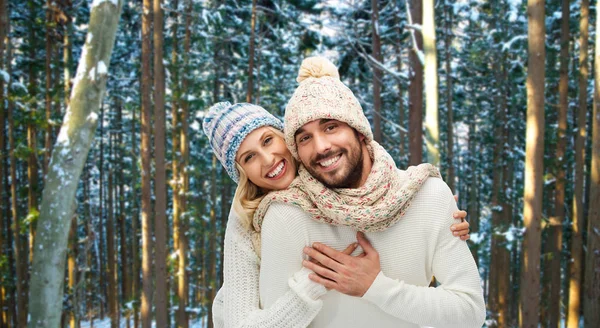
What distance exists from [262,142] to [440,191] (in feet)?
3.01

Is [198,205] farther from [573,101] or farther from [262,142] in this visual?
[262,142]

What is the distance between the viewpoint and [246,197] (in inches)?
95.0

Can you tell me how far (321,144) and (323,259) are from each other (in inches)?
20.7

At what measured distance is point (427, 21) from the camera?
23.7 feet

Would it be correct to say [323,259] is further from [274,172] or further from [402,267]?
[274,172]

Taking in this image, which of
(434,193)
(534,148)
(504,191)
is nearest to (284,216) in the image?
(434,193)

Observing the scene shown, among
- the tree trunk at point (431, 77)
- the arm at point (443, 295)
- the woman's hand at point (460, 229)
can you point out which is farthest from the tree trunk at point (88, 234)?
the woman's hand at point (460, 229)

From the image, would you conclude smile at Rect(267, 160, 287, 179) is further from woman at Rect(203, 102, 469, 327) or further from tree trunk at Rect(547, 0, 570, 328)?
tree trunk at Rect(547, 0, 570, 328)

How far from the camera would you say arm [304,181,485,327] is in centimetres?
189

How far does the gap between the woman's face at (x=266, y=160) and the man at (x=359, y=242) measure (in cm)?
13

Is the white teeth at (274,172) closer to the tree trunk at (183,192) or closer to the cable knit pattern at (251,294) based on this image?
the cable knit pattern at (251,294)

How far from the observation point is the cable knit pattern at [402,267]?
191 centimetres

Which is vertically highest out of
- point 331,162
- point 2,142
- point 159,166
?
point 2,142

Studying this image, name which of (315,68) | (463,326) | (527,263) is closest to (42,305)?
(315,68)
